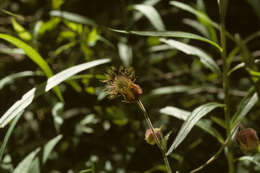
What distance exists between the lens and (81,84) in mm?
1115

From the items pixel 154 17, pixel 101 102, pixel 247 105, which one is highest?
pixel 154 17

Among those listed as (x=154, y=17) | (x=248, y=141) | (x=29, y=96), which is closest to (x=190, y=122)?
(x=248, y=141)

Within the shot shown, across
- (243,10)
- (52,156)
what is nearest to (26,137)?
(52,156)

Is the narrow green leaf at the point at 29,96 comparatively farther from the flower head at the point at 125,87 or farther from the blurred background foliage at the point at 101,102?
the blurred background foliage at the point at 101,102

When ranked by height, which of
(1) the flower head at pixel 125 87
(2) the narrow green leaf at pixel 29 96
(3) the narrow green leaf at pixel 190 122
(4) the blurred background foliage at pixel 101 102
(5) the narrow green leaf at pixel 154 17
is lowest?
(4) the blurred background foliage at pixel 101 102

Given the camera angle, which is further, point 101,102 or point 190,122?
point 101,102

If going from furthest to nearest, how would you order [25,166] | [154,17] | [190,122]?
[154,17]
[25,166]
[190,122]

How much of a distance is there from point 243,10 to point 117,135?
2.79 feet

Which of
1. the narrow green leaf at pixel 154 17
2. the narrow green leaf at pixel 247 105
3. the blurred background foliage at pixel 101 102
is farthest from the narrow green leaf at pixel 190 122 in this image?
the narrow green leaf at pixel 154 17

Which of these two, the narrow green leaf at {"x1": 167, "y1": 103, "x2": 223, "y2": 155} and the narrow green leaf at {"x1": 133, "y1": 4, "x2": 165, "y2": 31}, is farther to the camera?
the narrow green leaf at {"x1": 133, "y1": 4, "x2": 165, "y2": 31}

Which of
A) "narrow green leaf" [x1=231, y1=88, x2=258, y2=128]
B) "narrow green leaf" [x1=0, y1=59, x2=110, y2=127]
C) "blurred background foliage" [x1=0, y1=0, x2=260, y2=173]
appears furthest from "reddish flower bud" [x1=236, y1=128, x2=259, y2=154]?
"narrow green leaf" [x1=0, y1=59, x2=110, y2=127]

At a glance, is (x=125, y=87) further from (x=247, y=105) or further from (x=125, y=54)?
(x=125, y=54)

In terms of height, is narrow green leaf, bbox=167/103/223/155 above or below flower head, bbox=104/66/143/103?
below

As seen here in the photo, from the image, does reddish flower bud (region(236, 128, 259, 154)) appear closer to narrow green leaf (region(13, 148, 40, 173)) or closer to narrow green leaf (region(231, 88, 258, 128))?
narrow green leaf (region(231, 88, 258, 128))
